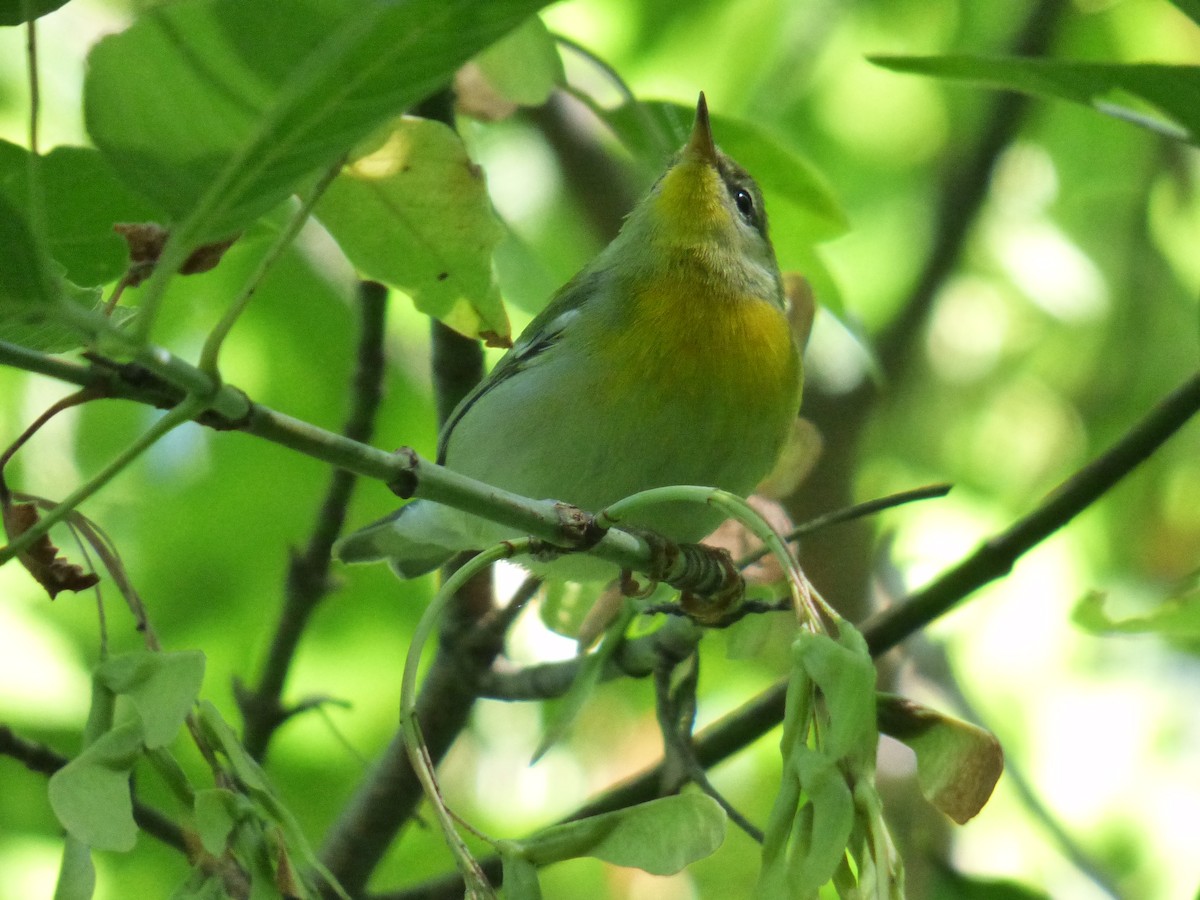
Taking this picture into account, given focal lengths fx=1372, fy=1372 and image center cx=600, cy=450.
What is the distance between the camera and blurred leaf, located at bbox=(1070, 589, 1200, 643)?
238 centimetres

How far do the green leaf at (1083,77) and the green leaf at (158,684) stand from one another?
52.1 inches

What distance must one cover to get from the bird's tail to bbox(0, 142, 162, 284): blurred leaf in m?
1.68

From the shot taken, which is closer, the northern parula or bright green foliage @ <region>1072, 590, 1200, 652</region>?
bright green foliage @ <region>1072, 590, 1200, 652</region>

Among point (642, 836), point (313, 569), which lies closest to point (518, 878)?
point (642, 836)

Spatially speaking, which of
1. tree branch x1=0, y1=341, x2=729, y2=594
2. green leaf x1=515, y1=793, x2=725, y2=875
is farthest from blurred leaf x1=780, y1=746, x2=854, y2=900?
tree branch x1=0, y1=341, x2=729, y2=594

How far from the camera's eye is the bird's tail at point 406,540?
12.5 ft

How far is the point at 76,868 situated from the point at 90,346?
0.62 metres

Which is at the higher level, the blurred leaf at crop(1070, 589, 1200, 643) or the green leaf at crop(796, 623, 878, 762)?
the green leaf at crop(796, 623, 878, 762)

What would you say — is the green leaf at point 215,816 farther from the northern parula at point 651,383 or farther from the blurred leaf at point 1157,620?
the northern parula at point 651,383

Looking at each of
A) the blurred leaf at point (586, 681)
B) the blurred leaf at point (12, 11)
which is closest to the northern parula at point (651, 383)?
the blurred leaf at point (586, 681)

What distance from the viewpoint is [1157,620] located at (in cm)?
238

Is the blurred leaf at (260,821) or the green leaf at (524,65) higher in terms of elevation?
the green leaf at (524,65)

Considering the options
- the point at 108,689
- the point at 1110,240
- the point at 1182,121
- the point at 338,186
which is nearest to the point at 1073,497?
the point at 1182,121

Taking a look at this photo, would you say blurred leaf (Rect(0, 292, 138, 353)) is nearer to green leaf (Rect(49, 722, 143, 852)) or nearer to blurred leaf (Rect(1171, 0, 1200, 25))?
green leaf (Rect(49, 722, 143, 852))
